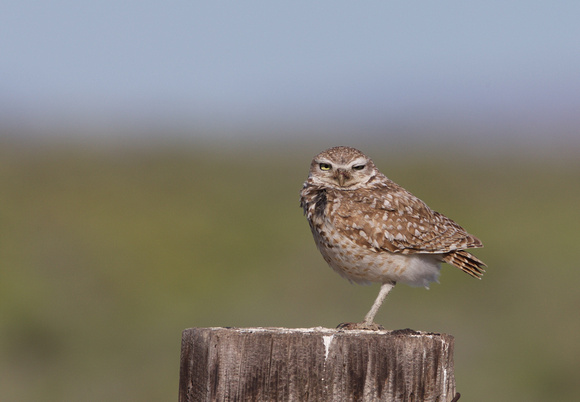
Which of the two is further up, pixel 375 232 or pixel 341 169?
pixel 341 169

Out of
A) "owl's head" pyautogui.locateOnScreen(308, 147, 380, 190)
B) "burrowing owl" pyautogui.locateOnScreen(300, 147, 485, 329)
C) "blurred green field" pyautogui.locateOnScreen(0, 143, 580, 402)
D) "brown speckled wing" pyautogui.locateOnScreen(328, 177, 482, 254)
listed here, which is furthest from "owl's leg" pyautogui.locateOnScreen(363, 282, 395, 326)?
"blurred green field" pyautogui.locateOnScreen(0, 143, 580, 402)

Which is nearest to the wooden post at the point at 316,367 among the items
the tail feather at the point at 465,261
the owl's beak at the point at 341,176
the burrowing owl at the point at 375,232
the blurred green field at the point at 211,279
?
the burrowing owl at the point at 375,232

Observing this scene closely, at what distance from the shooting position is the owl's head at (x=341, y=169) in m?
6.77

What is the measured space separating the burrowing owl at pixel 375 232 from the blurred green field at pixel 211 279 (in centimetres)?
386

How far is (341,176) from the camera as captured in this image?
6758mm

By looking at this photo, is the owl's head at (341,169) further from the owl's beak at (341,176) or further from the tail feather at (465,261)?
the tail feather at (465,261)

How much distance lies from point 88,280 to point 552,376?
5.74 meters

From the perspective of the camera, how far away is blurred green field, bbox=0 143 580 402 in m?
10.8

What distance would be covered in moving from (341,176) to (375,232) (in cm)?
61

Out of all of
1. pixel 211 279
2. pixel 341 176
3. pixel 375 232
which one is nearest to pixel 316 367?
pixel 375 232

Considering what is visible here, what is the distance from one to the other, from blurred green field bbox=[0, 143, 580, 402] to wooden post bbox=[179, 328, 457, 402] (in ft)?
20.0

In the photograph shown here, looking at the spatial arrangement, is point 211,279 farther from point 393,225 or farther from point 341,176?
point 393,225

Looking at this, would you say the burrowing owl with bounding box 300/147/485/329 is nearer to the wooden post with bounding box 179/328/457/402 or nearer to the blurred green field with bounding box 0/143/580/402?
the wooden post with bounding box 179/328/457/402

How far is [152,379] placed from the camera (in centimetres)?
1005
